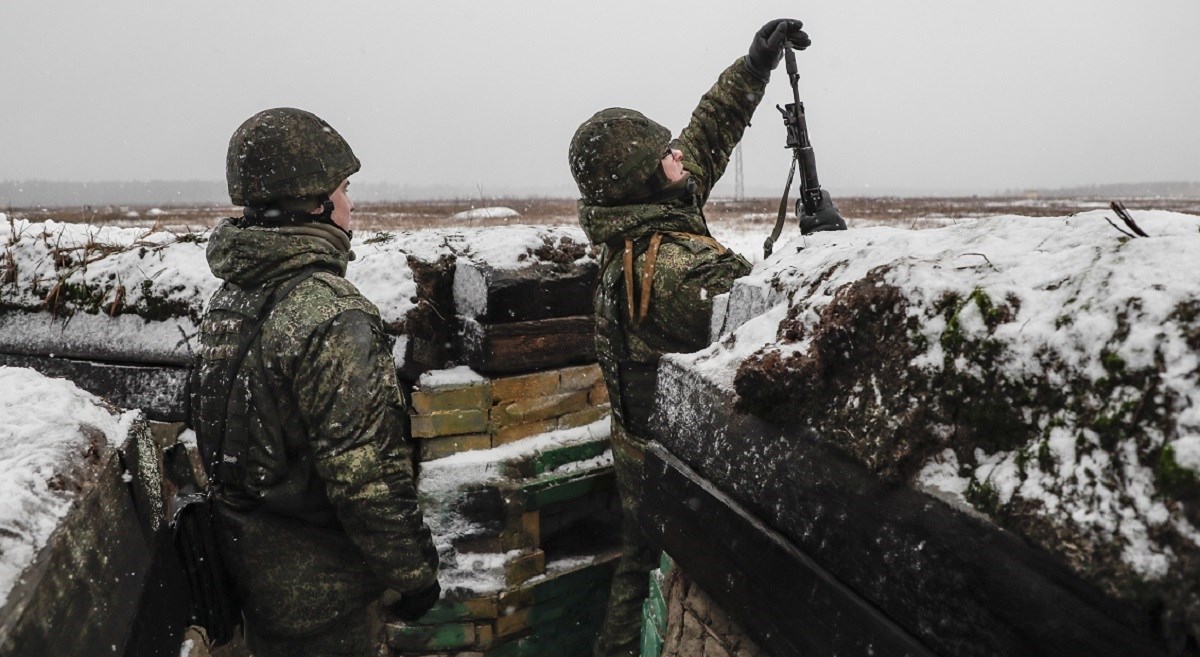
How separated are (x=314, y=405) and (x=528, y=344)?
114 cm

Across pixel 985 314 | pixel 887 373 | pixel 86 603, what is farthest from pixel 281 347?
pixel 985 314

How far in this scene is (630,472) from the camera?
9.43ft

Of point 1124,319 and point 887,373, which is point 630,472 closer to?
point 887,373

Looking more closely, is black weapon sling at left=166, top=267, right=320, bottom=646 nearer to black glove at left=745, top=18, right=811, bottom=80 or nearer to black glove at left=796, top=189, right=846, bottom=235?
black glove at left=796, top=189, right=846, bottom=235

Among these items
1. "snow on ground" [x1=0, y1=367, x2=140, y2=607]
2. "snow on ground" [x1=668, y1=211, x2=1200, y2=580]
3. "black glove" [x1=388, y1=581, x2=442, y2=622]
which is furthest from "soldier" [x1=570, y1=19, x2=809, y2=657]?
"snow on ground" [x1=0, y1=367, x2=140, y2=607]

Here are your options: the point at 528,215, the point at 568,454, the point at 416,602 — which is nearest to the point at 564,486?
the point at 568,454

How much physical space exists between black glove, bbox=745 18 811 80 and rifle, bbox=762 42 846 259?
4 cm

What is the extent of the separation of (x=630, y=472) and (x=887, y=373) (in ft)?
6.42

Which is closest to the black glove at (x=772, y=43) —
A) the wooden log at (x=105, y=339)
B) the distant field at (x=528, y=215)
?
the wooden log at (x=105, y=339)

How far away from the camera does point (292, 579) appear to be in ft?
7.04

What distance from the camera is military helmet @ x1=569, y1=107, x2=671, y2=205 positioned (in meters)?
2.73

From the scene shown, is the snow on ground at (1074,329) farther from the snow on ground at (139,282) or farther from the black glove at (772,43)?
the black glove at (772,43)

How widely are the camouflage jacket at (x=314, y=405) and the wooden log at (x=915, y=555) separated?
110cm

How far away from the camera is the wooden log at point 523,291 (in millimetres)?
2793
